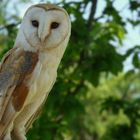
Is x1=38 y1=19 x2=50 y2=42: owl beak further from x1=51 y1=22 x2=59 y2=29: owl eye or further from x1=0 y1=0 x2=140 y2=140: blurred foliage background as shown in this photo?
x1=0 y1=0 x2=140 y2=140: blurred foliage background

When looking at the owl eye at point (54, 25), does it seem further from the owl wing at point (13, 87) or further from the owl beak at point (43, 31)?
the owl wing at point (13, 87)

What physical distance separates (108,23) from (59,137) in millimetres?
1458

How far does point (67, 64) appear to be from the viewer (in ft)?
23.9

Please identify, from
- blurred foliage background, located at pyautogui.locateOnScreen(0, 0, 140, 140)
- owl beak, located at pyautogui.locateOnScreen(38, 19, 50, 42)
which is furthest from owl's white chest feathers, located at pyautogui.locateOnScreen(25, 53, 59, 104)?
blurred foliage background, located at pyautogui.locateOnScreen(0, 0, 140, 140)

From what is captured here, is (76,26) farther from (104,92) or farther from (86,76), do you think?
(104,92)

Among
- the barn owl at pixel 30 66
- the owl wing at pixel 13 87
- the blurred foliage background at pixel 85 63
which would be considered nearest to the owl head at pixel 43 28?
the barn owl at pixel 30 66

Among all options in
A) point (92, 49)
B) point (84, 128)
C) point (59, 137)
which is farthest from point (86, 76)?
point (84, 128)

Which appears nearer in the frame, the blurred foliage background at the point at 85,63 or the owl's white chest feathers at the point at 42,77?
the owl's white chest feathers at the point at 42,77

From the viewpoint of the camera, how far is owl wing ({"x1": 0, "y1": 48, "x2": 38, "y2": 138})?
364cm

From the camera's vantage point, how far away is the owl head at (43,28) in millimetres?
3678

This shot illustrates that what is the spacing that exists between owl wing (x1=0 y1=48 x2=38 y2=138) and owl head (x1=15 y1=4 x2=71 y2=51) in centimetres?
10

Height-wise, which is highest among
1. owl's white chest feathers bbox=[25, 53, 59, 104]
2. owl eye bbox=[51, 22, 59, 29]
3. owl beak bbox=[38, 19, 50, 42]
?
owl beak bbox=[38, 19, 50, 42]

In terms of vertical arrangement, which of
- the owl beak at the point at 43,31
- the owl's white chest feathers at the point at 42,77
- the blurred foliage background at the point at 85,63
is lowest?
the blurred foliage background at the point at 85,63

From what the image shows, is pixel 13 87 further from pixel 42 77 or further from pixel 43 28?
pixel 43 28
